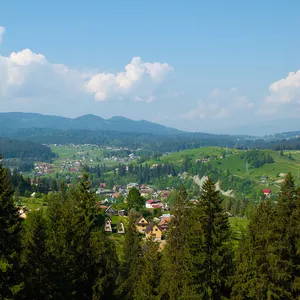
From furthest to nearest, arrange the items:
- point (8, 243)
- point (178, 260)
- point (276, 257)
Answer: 1. point (178, 260)
2. point (276, 257)
3. point (8, 243)

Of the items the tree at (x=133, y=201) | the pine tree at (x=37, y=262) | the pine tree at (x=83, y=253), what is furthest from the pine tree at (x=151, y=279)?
the tree at (x=133, y=201)

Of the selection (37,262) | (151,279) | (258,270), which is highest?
(37,262)

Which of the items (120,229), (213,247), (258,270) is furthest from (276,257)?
(120,229)

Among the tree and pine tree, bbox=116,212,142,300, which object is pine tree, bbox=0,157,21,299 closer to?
pine tree, bbox=116,212,142,300

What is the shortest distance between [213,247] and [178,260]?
15.8 ft

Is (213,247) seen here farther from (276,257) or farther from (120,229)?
(120,229)

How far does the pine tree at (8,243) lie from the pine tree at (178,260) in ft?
32.7

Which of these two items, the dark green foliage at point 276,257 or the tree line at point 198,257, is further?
the dark green foliage at point 276,257

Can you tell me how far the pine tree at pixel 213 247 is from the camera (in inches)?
906

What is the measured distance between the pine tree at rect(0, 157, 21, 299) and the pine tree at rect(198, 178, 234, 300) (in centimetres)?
1051

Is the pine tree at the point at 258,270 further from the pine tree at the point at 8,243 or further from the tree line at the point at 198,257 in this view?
the pine tree at the point at 8,243

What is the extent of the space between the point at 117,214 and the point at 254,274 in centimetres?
7491

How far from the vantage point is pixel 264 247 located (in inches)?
925

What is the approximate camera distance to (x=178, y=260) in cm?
2723
